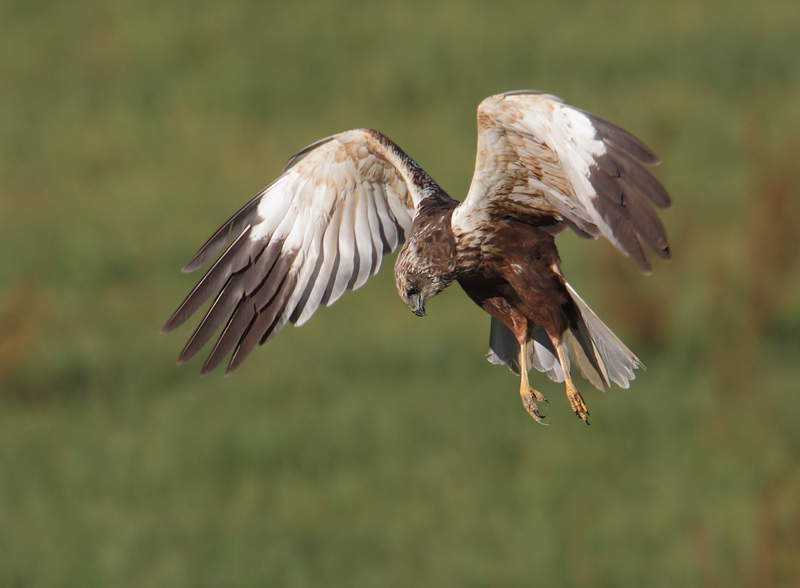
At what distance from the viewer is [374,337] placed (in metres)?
16.1

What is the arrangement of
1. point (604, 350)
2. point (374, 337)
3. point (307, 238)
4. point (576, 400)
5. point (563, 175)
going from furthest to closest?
point (374, 337)
point (307, 238)
point (604, 350)
point (576, 400)
point (563, 175)

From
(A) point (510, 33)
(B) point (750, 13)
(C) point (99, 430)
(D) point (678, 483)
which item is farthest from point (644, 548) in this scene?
(B) point (750, 13)

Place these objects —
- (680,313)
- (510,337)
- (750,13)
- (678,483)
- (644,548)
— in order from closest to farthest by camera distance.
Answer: (510,337)
(644,548)
(678,483)
(680,313)
(750,13)

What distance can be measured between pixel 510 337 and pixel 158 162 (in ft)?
48.4

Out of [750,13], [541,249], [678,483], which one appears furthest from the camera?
[750,13]

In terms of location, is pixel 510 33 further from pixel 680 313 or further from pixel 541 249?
pixel 541 249

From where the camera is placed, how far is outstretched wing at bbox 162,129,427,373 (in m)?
7.39

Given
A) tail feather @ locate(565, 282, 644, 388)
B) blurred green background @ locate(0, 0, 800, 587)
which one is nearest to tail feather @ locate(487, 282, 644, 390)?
tail feather @ locate(565, 282, 644, 388)

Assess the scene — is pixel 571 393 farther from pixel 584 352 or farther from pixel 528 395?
pixel 584 352

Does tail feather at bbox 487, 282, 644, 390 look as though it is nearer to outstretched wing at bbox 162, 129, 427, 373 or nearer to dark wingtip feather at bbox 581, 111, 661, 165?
outstretched wing at bbox 162, 129, 427, 373

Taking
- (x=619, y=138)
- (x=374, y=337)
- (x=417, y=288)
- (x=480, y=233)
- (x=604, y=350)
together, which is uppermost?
(x=619, y=138)

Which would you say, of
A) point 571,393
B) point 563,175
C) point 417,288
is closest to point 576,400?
point 571,393

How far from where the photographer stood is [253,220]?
7688 millimetres

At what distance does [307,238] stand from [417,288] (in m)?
1.24
